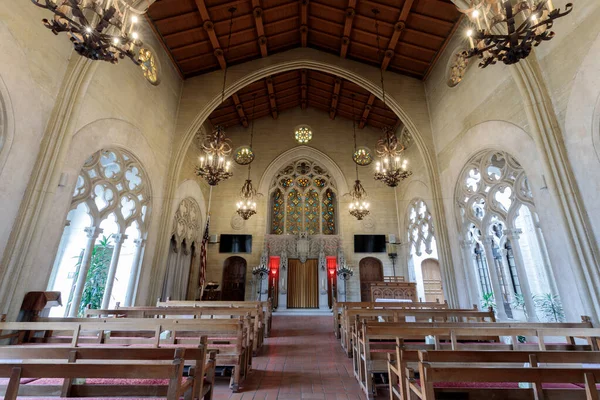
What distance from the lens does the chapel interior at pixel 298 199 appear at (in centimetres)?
282

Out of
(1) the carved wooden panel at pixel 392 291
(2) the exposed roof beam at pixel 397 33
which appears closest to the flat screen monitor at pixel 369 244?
(1) the carved wooden panel at pixel 392 291

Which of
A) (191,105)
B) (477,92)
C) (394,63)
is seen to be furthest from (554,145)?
(191,105)

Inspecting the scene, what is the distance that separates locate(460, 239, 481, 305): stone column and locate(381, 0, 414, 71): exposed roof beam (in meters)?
6.24

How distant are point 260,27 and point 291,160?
5.88m

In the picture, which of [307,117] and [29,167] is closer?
[29,167]

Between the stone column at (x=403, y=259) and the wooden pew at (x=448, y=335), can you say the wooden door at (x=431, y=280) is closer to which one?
the stone column at (x=403, y=259)

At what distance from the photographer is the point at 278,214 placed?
13.1 metres

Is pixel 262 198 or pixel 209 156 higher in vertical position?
pixel 262 198

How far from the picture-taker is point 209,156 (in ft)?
22.8

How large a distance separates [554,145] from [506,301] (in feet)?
21.5

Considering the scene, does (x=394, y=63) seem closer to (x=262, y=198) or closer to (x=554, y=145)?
(x=554, y=145)

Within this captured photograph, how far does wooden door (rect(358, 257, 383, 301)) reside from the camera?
1166 cm

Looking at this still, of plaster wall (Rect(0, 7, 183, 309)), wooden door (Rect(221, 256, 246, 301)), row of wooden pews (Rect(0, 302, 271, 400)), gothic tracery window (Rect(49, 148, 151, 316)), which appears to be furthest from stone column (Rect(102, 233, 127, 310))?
wooden door (Rect(221, 256, 246, 301))

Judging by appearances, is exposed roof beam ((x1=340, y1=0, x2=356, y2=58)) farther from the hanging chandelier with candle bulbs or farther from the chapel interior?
the hanging chandelier with candle bulbs
